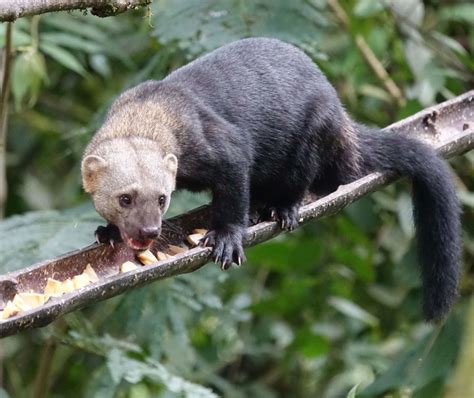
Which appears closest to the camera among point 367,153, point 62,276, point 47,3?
point 47,3

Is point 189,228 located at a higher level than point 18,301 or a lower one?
lower

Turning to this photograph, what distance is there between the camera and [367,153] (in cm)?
519

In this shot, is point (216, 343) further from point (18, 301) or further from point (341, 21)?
point (18, 301)

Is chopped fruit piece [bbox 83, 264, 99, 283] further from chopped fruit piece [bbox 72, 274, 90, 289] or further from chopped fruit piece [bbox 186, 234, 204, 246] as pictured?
chopped fruit piece [bbox 186, 234, 204, 246]

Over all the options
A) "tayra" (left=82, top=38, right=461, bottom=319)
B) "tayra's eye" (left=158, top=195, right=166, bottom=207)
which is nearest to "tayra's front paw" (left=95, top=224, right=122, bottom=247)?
"tayra" (left=82, top=38, right=461, bottom=319)

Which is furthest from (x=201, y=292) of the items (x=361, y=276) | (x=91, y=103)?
(x=91, y=103)

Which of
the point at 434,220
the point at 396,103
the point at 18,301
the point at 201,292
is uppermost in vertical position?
the point at 18,301

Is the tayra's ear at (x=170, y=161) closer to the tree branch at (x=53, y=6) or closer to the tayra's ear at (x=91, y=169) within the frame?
the tayra's ear at (x=91, y=169)

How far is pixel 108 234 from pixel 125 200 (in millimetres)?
165

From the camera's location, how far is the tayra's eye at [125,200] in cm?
464

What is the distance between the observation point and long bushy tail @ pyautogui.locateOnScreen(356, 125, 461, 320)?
5031 mm

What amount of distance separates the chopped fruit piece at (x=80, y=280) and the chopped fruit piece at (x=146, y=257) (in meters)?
0.33

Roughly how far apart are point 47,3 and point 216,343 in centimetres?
471

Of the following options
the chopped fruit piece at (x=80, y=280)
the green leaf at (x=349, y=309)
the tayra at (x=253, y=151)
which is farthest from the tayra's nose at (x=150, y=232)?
the green leaf at (x=349, y=309)
